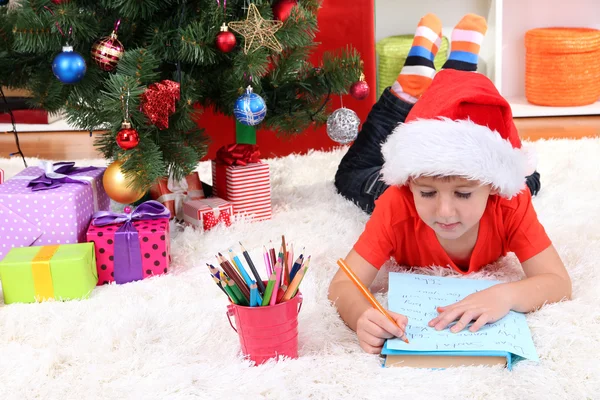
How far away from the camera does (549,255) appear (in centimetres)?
112

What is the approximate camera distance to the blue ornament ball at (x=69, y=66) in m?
1.33

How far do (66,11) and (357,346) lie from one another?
2.65 ft

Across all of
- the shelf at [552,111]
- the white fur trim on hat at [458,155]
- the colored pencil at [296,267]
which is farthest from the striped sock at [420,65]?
the shelf at [552,111]

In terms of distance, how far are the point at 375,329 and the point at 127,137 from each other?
62cm

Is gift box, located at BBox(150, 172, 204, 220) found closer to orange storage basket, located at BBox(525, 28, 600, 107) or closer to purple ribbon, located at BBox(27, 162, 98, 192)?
purple ribbon, located at BBox(27, 162, 98, 192)

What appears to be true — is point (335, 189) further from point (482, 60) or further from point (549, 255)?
point (482, 60)

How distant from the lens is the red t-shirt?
3.75 ft

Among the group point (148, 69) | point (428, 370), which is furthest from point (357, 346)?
point (148, 69)

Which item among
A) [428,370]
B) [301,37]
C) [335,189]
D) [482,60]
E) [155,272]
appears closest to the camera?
[428,370]

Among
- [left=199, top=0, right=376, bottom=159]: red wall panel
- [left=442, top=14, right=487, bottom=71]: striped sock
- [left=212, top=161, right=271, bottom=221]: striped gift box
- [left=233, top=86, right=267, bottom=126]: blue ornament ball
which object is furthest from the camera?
[left=199, top=0, right=376, bottom=159]: red wall panel

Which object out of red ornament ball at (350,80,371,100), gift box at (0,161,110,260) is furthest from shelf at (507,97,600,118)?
gift box at (0,161,110,260)

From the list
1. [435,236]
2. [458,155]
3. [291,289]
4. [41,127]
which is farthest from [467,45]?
[41,127]

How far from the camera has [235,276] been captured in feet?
3.01

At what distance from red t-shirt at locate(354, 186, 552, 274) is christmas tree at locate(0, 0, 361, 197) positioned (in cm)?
42
